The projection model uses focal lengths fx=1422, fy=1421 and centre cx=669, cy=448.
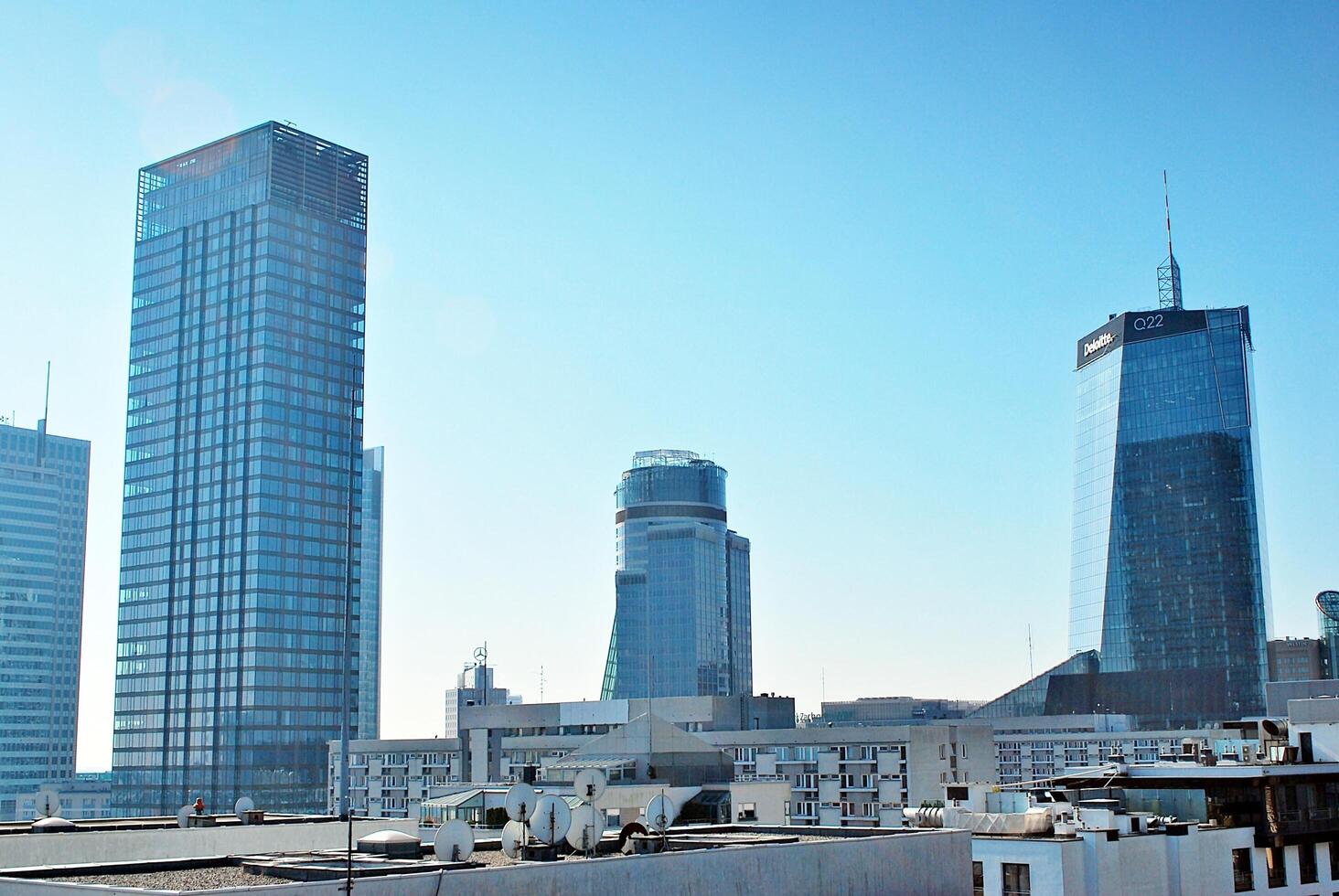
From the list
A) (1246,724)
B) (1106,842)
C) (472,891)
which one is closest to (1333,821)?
(1246,724)

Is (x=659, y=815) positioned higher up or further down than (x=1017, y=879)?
higher up

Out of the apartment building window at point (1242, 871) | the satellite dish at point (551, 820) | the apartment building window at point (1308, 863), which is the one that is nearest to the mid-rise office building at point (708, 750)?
the apartment building window at point (1308, 863)

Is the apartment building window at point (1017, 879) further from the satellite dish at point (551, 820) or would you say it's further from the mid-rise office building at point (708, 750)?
the mid-rise office building at point (708, 750)

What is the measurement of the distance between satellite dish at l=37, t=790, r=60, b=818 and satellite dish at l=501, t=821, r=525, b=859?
98.4 ft

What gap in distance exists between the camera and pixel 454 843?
35594 mm

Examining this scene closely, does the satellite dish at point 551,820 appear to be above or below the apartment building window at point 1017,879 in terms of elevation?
above

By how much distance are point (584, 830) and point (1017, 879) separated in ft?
109

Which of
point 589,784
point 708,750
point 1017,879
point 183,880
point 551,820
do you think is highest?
point 589,784

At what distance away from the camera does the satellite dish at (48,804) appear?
2400 inches

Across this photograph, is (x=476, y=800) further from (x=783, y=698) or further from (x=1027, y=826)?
(x=783, y=698)

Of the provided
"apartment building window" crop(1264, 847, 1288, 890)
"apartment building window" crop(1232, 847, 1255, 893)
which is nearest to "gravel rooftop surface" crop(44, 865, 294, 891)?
"apartment building window" crop(1232, 847, 1255, 893)

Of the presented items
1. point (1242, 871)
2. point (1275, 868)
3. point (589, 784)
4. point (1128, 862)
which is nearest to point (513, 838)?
point (589, 784)

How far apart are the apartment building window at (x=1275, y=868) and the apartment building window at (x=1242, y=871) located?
209 centimetres

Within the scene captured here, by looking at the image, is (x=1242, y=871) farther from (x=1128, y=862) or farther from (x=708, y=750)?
(x=708, y=750)
